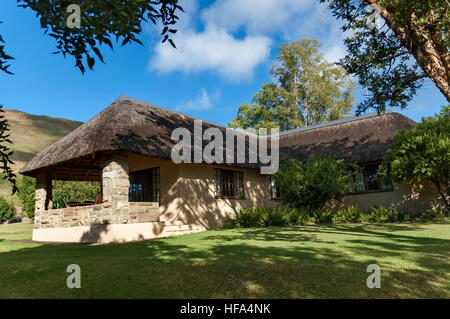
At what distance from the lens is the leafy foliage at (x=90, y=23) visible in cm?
258

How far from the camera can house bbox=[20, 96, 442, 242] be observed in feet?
31.5

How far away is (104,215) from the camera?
31.1 feet

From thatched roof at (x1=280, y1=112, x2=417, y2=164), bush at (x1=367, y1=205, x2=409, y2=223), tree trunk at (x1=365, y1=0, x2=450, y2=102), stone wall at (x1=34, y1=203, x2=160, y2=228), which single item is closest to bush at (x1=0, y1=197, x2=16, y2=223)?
stone wall at (x1=34, y1=203, x2=160, y2=228)

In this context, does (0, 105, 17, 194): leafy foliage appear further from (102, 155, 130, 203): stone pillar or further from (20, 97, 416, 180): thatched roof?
(102, 155, 130, 203): stone pillar

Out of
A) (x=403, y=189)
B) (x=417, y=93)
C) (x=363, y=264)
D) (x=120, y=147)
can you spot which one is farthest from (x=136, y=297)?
(x=403, y=189)

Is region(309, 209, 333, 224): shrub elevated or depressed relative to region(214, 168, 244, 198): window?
depressed

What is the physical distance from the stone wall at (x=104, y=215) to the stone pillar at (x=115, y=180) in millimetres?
218

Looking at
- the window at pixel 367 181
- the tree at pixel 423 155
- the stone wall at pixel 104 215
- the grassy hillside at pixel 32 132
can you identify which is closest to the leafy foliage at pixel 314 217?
the window at pixel 367 181

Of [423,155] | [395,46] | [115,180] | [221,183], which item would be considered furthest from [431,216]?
[115,180]

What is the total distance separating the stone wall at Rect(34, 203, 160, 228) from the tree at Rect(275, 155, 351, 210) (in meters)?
5.99

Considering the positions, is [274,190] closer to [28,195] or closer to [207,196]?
[207,196]

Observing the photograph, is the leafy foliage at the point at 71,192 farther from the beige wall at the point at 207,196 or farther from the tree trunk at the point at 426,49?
the tree trunk at the point at 426,49

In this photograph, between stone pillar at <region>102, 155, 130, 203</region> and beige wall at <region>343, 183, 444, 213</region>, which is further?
beige wall at <region>343, 183, 444, 213</region>
